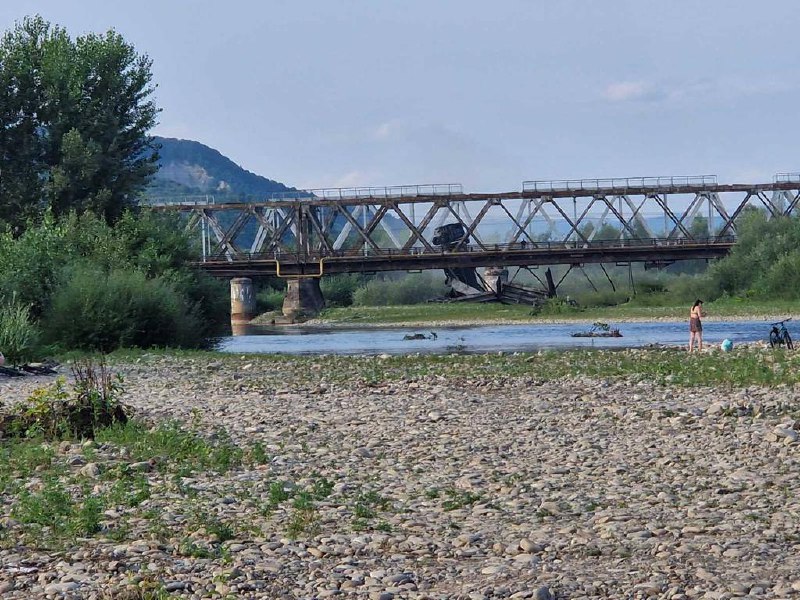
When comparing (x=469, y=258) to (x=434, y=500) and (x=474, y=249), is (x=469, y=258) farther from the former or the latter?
(x=434, y=500)

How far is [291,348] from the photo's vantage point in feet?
161

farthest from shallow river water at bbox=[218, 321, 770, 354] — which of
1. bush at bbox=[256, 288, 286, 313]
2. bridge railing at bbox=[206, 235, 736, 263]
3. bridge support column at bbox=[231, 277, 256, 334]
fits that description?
bush at bbox=[256, 288, 286, 313]

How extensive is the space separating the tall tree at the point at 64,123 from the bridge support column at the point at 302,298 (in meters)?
37.0

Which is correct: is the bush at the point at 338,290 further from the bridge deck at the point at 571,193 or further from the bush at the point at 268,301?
the bridge deck at the point at 571,193

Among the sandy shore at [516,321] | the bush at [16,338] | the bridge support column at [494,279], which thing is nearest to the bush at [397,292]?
the bridge support column at [494,279]

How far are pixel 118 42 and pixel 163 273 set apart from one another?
12.8 m

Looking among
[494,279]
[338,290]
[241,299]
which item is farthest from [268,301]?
[494,279]

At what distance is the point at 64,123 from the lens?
5478 cm

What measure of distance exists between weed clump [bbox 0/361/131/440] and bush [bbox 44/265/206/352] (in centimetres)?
2202

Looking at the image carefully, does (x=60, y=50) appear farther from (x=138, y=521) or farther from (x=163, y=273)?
(x=138, y=521)

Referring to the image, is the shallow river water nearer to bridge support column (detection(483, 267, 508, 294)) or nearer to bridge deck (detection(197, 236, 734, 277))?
bridge deck (detection(197, 236, 734, 277))

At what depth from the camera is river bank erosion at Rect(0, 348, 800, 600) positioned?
868 centimetres

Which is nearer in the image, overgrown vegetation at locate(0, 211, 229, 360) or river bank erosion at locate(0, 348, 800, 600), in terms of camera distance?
river bank erosion at locate(0, 348, 800, 600)

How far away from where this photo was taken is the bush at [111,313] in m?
39.5
